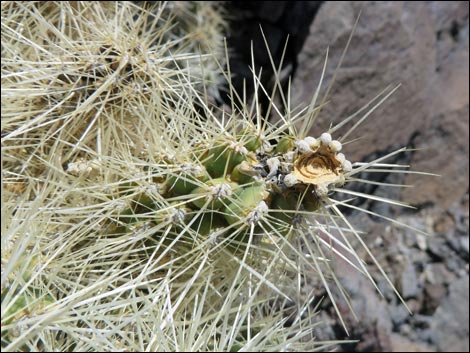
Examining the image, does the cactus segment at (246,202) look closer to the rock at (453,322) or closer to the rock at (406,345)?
the rock at (406,345)

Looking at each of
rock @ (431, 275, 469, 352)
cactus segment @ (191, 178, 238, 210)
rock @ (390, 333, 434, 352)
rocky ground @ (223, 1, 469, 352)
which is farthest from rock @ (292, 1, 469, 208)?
cactus segment @ (191, 178, 238, 210)

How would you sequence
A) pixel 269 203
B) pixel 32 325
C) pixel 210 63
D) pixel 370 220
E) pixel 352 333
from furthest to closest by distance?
1. pixel 370 220
2. pixel 210 63
3. pixel 352 333
4. pixel 269 203
5. pixel 32 325

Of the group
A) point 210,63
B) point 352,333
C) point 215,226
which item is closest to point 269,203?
Result: point 215,226

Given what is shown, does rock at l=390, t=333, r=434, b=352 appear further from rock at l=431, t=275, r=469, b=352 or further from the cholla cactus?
the cholla cactus

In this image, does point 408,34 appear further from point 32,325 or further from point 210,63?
point 32,325

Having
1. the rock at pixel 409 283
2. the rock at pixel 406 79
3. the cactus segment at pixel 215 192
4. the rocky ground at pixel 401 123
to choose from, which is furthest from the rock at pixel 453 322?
the cactus segment at pixel 215 192

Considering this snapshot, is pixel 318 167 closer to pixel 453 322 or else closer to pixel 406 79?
pixel 406 79

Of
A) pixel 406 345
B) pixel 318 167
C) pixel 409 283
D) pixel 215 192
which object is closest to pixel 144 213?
pixel 215 192

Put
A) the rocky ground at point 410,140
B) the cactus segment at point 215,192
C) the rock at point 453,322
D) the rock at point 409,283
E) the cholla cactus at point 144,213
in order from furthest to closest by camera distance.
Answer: the rock at point 409,283 → the rock at point 453,322 → the rocky ground at point 410,140 → the cactus segment at point 215,192 → the cholla cactus at point 144,213
